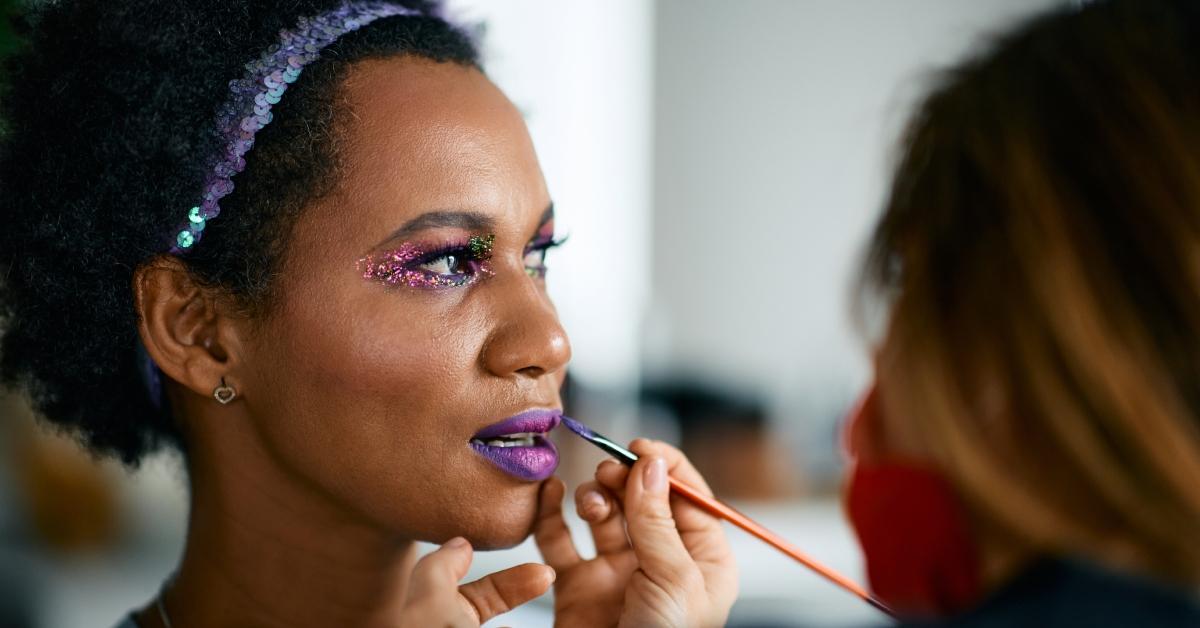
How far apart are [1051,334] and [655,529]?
0.39m

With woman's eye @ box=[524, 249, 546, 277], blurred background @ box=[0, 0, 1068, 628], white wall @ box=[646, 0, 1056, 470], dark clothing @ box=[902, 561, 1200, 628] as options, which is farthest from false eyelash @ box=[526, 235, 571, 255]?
white wall @ box=[646, 0, 1056, 470]

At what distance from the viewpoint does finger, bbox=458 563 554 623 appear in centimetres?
81

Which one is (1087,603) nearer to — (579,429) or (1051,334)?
(1051,334)

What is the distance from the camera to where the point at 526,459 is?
864 millimetres

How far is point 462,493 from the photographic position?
83 centimetres

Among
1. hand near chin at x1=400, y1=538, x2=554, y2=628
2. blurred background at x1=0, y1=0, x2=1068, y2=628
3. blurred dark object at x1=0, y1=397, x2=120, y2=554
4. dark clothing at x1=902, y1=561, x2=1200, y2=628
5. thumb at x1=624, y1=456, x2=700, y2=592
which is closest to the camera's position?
dark clothing at x1=902, y1=561, x2=1200, y2=628

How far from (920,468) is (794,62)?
160cm

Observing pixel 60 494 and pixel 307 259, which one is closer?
pixel 307 259

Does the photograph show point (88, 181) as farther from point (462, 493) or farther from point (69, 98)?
A: point (462, 493)

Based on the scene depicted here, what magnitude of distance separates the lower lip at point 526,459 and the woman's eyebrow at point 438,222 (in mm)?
189

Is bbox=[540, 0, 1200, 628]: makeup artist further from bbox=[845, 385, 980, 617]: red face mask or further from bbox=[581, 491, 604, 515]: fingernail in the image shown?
bbox=[581, 491, 604, 515]: fingernail

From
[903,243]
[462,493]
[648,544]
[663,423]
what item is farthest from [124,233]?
[663,423]

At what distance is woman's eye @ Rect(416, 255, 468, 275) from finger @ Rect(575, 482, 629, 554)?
0.77 ft

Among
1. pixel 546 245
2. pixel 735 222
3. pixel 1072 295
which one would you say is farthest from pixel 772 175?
pixel 1072 295
